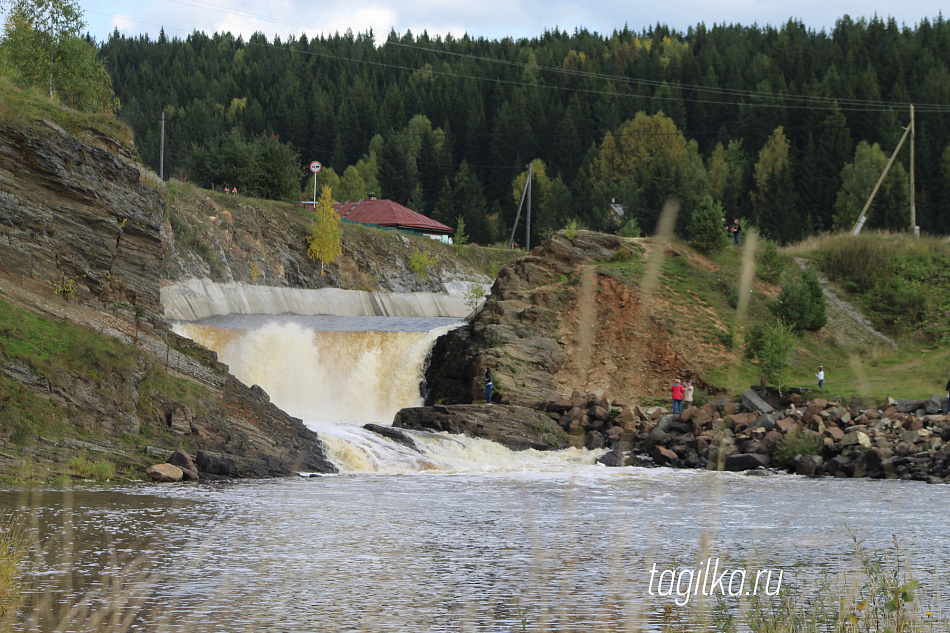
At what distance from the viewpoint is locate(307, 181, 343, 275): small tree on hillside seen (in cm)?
7088

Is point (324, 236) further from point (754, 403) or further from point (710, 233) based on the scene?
point (754, 403)

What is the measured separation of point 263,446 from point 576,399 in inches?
577

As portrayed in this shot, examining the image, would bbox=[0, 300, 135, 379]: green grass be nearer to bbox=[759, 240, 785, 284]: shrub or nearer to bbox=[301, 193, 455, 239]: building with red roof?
bbox=[759, 240, 785, 284]: shrub

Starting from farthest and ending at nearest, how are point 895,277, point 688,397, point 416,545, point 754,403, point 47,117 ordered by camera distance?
point 895,277, point 688,397, point 754,403, point 47,117, point 416,545

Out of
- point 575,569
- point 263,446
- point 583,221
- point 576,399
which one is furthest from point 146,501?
point 583,221

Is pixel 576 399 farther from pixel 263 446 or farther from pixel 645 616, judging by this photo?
pixel 645 616

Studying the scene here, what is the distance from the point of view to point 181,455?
27.0 meters

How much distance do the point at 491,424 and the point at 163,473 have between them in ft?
45.2

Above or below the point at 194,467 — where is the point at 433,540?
below

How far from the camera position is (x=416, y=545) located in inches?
720

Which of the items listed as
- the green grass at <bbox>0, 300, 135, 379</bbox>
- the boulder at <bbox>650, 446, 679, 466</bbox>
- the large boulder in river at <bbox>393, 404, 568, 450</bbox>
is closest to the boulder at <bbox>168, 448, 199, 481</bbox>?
the green grass at <bbox>0, 300, 135, 379</bbox>

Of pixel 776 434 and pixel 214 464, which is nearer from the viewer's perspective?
pixel 214 464

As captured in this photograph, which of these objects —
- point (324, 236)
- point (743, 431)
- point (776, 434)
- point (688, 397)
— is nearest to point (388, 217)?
point (324, 236)

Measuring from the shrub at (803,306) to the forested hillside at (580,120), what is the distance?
33.7m
